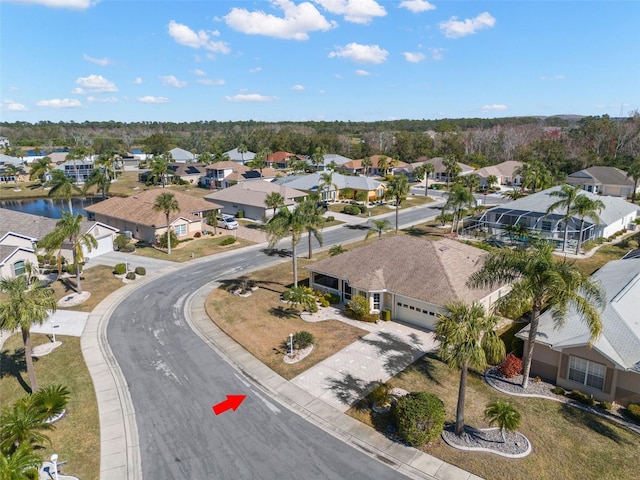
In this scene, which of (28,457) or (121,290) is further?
(121,290)

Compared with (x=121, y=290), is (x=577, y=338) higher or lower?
higher

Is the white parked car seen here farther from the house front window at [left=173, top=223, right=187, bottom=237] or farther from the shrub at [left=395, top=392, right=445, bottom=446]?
the shrub at [left=395, top=392, right=445, bottom=446]

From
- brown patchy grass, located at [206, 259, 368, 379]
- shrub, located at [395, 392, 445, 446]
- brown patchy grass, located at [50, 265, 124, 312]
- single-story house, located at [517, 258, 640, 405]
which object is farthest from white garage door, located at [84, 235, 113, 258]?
single-story house, located at [517, 258, 640, 405]

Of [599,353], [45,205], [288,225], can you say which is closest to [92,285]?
[288,225]

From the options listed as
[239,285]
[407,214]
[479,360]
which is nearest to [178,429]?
[479,360]

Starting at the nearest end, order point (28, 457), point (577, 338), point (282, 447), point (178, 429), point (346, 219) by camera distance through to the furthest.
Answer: point (28, 457), point (282, 447), point (178, 429), point (577, 338), point (346, 219)

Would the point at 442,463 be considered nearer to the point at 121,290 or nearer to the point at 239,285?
the point at 239,285
